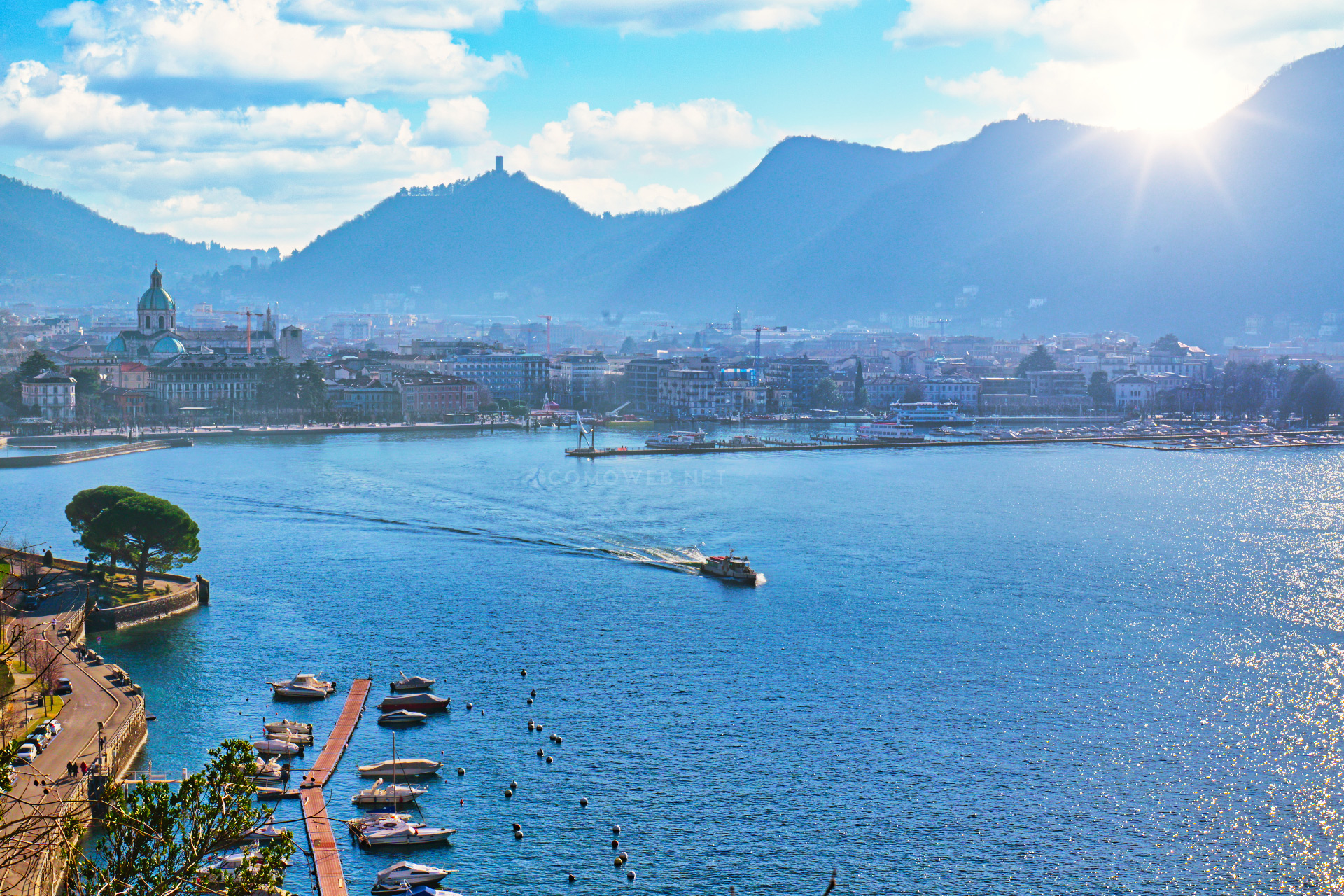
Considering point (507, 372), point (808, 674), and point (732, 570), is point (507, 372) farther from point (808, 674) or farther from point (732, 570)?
point (808, 674)

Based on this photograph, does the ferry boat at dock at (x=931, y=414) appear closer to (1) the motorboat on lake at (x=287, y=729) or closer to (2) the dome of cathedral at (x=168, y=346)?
(2) the dome of cathedral at (x=168, y=346)

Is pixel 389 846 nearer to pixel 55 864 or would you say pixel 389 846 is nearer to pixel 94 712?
pixel 55 864

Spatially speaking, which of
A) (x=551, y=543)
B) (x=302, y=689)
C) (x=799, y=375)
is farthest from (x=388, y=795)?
(x=799, y=375)

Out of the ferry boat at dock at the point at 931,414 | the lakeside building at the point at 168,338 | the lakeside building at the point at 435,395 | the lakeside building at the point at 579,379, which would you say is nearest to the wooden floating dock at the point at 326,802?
the lakeside building at the point at 435,395

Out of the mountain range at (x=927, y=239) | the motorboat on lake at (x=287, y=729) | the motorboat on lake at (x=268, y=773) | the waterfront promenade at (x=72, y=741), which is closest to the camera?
the waterfront promenade at (x=72, y=741)

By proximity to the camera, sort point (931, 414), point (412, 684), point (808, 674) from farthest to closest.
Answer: point (931, 414) → point (808, 674) → point (412, 684)

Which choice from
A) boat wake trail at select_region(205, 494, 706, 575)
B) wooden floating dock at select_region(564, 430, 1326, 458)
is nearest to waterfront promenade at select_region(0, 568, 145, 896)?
boat wake trail at select_region(205, 494, 706, 575)

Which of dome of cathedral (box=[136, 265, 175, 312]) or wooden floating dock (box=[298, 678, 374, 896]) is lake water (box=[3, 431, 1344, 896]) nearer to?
wooden floating dock (box=[298, 678, 374, 896])
